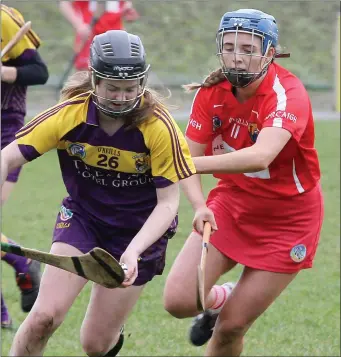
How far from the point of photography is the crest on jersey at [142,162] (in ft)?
13.4

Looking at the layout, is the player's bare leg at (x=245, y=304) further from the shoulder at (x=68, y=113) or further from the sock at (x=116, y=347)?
the shoulder at (x=68, y=113)

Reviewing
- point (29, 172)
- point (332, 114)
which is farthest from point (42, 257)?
point (332, 114)

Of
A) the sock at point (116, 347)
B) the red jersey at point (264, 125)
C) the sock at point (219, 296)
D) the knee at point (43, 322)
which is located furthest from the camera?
the sock at point (219, 296)

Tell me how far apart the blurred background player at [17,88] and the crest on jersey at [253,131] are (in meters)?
1.94

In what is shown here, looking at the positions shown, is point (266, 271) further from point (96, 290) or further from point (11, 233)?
→ point (11, 233)

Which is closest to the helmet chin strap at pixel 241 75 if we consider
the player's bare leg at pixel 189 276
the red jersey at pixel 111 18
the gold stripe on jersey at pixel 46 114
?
the gold stripe on jersey at pixel 46 114

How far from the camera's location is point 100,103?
389 centimetres

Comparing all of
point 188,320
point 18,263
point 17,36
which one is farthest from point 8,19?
point 188,320

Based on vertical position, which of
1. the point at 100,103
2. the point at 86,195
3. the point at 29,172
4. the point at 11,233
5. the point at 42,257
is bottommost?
the point at 29,172

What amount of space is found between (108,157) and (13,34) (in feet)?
6.92

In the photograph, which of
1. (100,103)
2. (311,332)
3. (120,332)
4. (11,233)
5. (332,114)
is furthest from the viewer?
(332,114)

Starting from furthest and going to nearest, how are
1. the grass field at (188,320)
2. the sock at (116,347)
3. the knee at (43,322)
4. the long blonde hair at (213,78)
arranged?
the grass field at (188,320)
the sock at (116,347)
the long blonde hair at (213,78)
the knee at (43,322)

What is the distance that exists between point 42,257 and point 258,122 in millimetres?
1367

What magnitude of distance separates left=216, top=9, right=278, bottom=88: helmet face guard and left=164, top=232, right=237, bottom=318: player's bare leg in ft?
2.97
